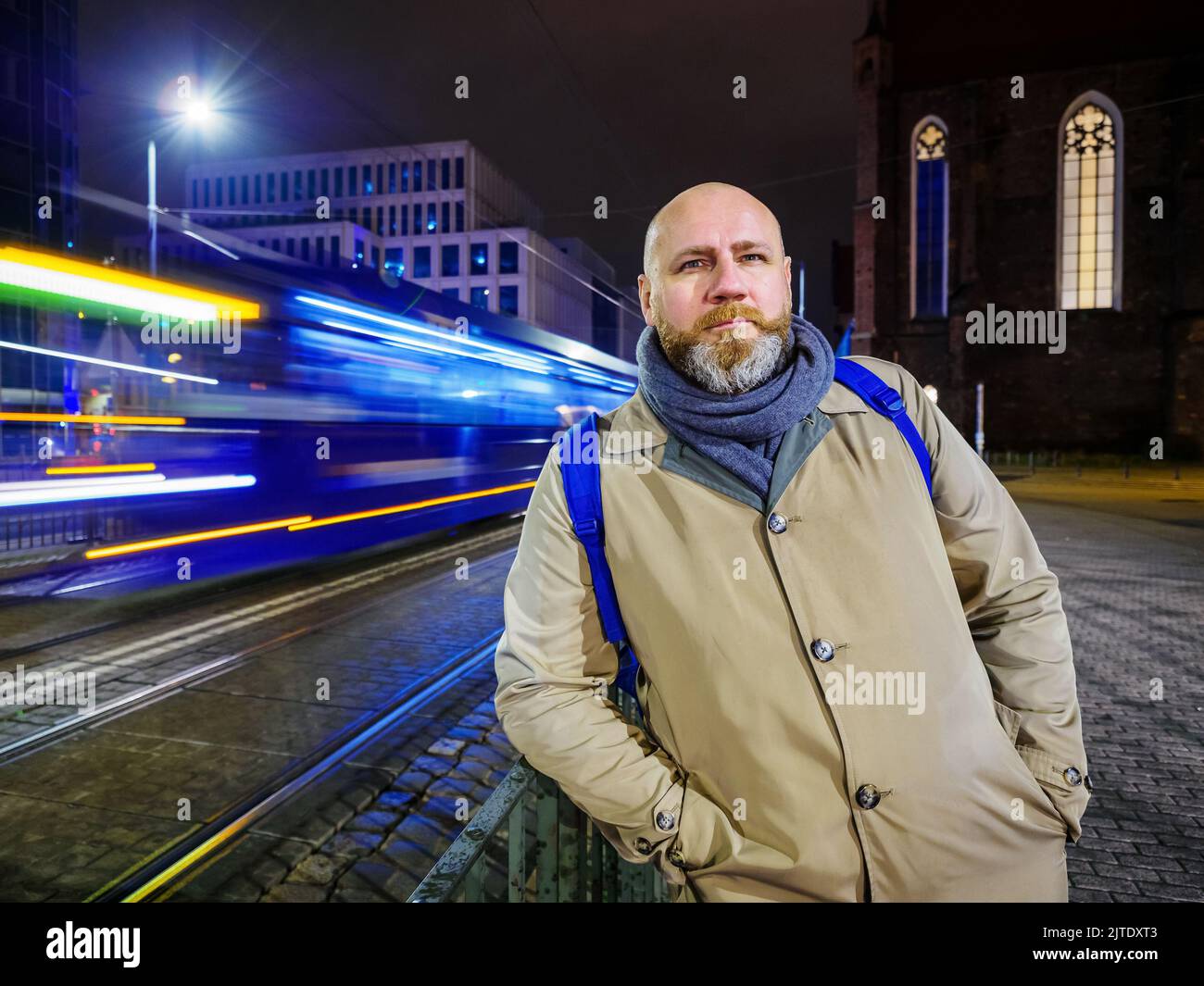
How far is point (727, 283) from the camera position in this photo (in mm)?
1889

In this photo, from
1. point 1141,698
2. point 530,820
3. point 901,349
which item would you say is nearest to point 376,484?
point 1141,698

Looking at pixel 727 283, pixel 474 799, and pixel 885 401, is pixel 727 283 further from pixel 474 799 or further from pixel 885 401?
pixel 474 799

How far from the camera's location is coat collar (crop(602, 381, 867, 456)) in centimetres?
183

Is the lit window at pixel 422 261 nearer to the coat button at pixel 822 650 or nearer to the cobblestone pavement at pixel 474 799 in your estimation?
the cobblestone pavement at pixel 474 799

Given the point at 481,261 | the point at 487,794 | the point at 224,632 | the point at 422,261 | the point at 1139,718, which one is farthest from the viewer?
the point at 422,261

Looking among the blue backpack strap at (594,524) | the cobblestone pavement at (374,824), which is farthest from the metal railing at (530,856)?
the cobblestone pavement at (374,824)

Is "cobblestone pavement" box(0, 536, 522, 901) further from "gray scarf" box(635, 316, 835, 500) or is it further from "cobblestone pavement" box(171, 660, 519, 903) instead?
"gray scarf" box(635, 316, 835, 500)

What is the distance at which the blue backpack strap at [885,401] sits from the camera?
1831 mm

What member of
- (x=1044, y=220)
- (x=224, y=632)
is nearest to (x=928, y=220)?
(x=1044, y=220)

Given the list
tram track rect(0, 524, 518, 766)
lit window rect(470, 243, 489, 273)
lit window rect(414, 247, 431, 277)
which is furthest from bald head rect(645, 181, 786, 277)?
lit window rect(414, 247, 431, 277)

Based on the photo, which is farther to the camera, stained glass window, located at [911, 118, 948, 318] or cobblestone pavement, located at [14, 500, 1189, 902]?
Answer: stained glass window, located at [911, 118, 948, 318]

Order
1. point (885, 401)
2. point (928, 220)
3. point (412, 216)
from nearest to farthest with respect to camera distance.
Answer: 1. point (885, 401)
2. point (928, 220)
3. point (412, 216)

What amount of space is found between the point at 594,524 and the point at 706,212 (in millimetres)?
765

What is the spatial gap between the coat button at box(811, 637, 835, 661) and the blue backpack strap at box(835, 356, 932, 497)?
0.45 metres
